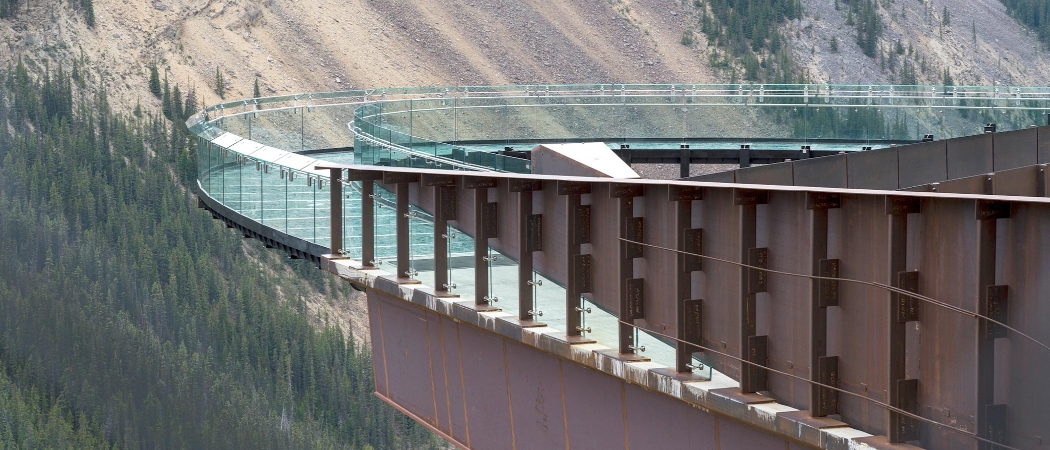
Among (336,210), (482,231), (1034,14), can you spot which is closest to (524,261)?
(482,231)

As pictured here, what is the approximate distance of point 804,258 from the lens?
25.9 ft

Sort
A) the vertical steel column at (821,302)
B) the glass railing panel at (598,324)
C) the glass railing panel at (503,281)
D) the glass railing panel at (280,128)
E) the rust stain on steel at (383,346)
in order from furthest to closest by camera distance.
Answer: the glass railing panel at (280,128), the rust stain on steel at (383,346), the glass railing panel at (503,281), the glass railing panel at (598,324), the vertical steel column at (821,302)

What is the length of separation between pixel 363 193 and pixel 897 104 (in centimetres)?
1762

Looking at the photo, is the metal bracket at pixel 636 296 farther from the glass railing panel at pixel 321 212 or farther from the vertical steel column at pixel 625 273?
the glass railing panel at pixel 321 212

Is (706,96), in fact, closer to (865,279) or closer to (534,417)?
(534,417)

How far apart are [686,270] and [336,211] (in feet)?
18.5

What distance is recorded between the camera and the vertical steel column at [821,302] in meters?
7.60

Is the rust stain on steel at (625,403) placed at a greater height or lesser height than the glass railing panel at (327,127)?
lesser

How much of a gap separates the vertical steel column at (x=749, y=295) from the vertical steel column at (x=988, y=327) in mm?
1661

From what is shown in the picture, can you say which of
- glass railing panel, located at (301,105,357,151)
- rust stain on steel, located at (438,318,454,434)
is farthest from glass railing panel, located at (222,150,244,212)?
rust stain on steel, located at (438,318,454,434)

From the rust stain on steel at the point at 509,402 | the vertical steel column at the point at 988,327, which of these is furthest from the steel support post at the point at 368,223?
Answer: the vertical steel column at the point at 988,327

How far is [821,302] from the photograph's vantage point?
7664 millimetres

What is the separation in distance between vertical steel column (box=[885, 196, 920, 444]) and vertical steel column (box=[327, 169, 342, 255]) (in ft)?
24.1

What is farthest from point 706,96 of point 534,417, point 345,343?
point 345,343
